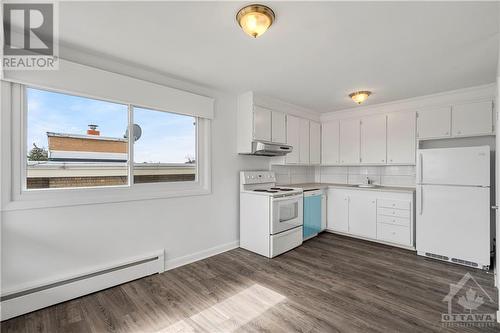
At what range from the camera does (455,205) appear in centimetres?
307

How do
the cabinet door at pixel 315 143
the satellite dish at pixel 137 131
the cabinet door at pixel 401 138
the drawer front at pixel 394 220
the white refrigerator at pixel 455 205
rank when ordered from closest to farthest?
1. the satellite dish at pixel 137 131
2. the white refrigerator at pixel 455 205
3. the drawer front at pixel 394 220
4. the cabinet door at pixel 401 138
5. the cabinet door at pixel 315 143

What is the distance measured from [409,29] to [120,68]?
2819 millimetres

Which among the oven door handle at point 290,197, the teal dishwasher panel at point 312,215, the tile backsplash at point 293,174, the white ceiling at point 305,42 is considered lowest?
the teal dishwasher panel at point 312,215

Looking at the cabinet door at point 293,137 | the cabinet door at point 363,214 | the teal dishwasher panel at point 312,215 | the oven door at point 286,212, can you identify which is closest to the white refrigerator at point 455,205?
the cabinet door at point 363,214

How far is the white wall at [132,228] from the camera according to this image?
6.67 ft

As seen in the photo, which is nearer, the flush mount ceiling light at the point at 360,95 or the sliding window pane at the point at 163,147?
the sliding window pane at the point at 163,147

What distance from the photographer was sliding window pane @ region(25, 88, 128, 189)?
7.04 ft

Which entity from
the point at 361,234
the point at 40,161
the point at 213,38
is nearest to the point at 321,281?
the point at 361,234

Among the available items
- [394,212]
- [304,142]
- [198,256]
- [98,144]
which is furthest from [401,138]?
[98,144]

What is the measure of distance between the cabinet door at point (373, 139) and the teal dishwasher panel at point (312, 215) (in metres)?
1.17

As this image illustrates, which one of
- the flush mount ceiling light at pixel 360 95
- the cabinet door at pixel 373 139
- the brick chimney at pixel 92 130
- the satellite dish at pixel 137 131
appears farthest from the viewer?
A: the cabinet door at pixel 373 139

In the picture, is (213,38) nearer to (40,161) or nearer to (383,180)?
(40,161)

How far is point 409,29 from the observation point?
6.23 feet

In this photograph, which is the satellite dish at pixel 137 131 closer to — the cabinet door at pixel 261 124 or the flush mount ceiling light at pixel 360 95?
the cabinet door at pixel 261 124
